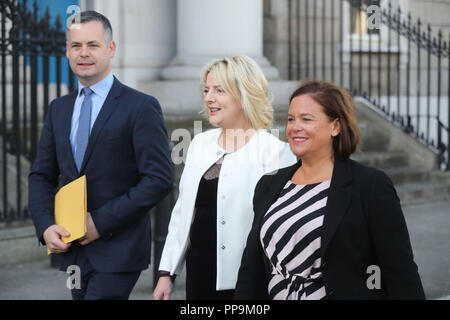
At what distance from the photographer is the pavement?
Answer: 589 centimetres

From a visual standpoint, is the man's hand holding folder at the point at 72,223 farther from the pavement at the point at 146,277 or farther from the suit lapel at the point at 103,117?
the pavement at the point at 146,277

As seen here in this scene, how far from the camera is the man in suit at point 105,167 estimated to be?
10.4 ft

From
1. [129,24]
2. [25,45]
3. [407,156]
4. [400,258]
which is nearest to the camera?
[400,258]

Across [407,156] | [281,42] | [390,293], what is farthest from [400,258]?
[281,42]

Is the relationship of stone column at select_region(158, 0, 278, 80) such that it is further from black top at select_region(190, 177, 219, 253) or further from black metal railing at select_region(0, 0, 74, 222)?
black top at select_region(190, 177, 219, 253)

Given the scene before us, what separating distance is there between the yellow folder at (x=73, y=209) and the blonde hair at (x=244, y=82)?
78 centimetres

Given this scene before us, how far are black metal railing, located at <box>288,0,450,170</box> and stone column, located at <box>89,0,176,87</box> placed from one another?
7.33 ft

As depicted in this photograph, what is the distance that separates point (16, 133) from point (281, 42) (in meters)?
5.85

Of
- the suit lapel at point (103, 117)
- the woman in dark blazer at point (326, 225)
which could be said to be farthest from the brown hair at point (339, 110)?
the suit lapel at point (103, 117)

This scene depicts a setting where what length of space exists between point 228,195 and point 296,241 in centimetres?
66

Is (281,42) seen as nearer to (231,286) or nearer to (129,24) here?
(129,24)

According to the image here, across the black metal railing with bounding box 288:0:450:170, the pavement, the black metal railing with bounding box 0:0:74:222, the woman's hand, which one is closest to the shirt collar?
the woman's hand

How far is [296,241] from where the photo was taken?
8.80ft

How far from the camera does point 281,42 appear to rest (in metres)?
12.0
